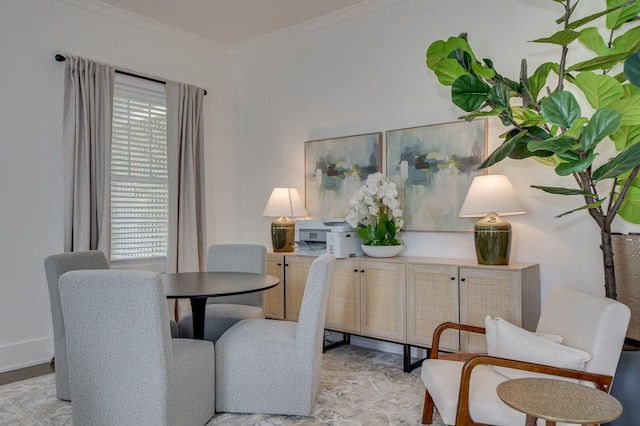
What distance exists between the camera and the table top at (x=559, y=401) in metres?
1.35

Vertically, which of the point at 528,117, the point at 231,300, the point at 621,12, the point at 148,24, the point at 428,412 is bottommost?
the point at 428,412

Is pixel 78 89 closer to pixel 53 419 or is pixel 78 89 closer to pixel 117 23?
Answer: pixel 117 23

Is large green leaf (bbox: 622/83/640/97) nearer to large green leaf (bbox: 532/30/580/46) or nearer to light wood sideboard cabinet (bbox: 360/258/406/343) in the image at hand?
large green leaf (bbox: 532/30/580/46)

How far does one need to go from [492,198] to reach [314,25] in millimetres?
2434

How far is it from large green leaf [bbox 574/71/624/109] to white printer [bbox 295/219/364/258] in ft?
6.70

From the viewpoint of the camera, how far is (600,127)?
1.66 meters

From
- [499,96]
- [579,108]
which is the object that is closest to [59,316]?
[499,96]

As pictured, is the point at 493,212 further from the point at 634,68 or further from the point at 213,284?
the point at 213,284

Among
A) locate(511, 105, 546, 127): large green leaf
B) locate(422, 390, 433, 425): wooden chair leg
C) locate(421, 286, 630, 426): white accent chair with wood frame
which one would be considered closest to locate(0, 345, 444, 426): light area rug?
locate(422, 390, 433, 425): wooden chair leg

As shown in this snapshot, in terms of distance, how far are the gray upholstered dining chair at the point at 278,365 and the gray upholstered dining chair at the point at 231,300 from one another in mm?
562

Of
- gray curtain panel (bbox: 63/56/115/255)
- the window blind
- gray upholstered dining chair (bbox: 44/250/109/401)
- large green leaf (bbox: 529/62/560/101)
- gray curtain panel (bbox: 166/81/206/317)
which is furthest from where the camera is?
gray curtain panel (bbox: 166/81/206/317)

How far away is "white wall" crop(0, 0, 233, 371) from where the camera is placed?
3.38 m

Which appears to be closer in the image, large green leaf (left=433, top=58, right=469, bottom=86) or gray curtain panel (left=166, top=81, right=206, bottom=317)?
large green leaf (left=433, top=58, right=469, bottom=86)

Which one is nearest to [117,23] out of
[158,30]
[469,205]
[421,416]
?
[158,30]
